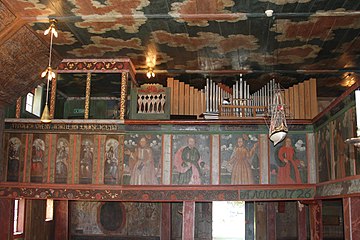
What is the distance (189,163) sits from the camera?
12242mm

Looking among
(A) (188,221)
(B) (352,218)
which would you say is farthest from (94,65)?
(B) (352,218)

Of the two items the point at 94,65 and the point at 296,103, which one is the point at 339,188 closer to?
the point at 296,103

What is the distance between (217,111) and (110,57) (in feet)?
11.7

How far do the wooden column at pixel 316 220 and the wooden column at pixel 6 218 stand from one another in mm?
8172

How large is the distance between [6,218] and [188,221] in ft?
16.2

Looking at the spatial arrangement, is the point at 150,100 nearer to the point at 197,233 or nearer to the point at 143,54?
the point at 143,54

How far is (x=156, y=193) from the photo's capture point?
39.8 feet

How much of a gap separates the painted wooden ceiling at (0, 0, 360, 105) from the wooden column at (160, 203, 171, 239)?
198 inches

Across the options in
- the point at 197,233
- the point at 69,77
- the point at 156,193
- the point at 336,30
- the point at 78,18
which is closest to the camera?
the point at 78,18

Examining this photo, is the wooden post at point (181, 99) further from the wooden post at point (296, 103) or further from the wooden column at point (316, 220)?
the wooden column at point (316, 220)

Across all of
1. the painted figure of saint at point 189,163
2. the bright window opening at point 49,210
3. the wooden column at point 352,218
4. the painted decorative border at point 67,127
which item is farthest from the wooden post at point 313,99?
the bright window opening at point 49,210

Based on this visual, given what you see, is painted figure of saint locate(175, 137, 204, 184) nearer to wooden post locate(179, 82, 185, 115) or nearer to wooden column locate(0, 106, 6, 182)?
wooden post locate(179, 82, 185, 115)

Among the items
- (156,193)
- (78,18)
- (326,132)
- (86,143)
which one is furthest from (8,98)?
(326,132)

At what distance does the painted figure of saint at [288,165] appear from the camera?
12016 millimetres
